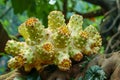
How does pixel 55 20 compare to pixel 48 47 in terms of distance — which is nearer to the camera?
pixel 48 47

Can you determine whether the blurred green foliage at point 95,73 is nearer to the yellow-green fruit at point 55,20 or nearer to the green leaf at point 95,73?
the green leaf at point 95,73

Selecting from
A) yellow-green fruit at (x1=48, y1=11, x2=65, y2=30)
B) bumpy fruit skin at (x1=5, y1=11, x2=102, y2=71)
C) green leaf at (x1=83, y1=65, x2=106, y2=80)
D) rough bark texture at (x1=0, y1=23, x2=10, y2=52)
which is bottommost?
green leaf at (x1=83, y1=65, x2=106, y2=80)

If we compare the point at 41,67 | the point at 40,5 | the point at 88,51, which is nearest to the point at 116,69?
the point at 88,51

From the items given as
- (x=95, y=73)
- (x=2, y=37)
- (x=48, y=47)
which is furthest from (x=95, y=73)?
(x=2, y=37)

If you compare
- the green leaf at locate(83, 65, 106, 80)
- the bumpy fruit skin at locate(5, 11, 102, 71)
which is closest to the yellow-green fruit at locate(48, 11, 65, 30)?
the bumpy fruit skin at locate(5, 11, 102, 71)

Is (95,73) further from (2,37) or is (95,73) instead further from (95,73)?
(2,37)

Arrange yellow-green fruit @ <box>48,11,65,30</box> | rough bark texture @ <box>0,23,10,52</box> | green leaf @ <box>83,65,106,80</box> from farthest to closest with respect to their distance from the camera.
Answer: rough bark texture @ <box>0,23,10,52</box> < yellow-green fruit @ <box>48,11,65,30</box> < green leaf @ <box>83,65,106,80</box>

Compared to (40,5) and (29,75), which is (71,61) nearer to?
(29,75)

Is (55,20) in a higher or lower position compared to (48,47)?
higher

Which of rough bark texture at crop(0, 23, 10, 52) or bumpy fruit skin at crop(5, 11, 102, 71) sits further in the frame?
rough bark texture at crop(0, 23, 10, 52)

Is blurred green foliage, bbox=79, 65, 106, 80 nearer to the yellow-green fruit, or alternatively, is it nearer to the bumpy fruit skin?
the bumpy fruit skin
